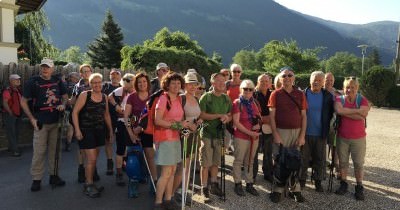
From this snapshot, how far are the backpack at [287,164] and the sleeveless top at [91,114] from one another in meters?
2.80

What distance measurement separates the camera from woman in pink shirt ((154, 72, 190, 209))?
15.1 ft

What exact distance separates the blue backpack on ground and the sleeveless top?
629mm

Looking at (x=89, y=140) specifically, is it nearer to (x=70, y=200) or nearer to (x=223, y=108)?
(x=70, y=200)

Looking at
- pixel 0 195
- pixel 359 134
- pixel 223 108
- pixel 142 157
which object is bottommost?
pixel 0 195

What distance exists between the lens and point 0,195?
562cm

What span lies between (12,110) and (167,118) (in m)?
5.29

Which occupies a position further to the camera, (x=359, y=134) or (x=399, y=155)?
(x=399, y=155)

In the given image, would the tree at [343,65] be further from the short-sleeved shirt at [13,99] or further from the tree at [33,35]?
the short-sleeved shirt at [13,99]

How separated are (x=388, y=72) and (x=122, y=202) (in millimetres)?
23831

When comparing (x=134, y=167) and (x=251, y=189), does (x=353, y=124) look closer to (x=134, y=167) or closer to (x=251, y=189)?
(x=251, y=189)

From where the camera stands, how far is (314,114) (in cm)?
591

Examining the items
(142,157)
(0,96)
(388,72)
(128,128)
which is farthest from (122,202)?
(388,72)

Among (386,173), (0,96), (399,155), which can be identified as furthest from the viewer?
(399,155)

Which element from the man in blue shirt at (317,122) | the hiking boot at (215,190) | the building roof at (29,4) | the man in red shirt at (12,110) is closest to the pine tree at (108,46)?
the building roof at (29,4)
